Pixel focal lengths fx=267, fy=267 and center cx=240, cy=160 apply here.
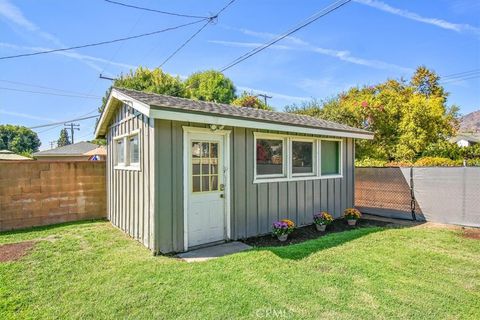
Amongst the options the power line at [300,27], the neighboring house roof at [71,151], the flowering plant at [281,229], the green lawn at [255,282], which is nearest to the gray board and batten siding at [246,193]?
the flowering plant at [281,229]

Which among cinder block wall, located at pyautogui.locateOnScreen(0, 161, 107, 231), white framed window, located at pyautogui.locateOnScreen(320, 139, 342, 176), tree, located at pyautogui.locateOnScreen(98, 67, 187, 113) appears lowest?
cinder block wall, located at pyautogui.locateOnScreen(0, 161, 107, 231)

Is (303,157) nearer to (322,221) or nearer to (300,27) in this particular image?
(322,221)

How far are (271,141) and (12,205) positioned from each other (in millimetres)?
6460

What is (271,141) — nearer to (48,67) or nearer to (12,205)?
(12,205)

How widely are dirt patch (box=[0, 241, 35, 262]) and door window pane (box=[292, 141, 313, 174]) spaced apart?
5.66 m

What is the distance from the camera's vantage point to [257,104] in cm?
2427

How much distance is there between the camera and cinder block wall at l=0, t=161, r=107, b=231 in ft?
21.3

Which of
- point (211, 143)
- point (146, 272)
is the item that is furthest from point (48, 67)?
point (146, 272)

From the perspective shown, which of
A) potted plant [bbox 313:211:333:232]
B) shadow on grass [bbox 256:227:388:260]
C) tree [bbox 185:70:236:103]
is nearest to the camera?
shadow on grass [bbox 256:227:388:260]

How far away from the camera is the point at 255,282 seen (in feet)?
11.4

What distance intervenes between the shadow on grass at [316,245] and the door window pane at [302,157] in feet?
5.70

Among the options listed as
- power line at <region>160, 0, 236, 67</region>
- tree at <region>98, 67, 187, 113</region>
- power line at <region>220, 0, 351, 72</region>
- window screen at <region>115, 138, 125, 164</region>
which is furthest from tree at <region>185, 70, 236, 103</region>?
window screen at <region>115, 138, 125, 164</region>

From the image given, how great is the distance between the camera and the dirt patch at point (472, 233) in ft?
18.5

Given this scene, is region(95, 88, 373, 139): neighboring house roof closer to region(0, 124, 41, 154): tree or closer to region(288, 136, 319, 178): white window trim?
region(288, 136, 319, 178): white window trim
